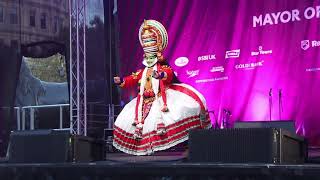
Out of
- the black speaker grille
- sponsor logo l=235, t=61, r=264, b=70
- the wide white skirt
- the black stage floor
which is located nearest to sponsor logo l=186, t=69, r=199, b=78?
sponsor logo l=235, t=61, r=264, b=70

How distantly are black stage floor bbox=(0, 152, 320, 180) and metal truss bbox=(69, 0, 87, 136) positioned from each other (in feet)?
11.5

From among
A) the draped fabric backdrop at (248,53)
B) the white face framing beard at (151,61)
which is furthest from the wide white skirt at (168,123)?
the draped fabric backdrop at (248,53)

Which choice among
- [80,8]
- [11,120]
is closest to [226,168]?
[80,8]

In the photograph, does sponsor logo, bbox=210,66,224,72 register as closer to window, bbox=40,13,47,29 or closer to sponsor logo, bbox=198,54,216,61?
sponsor logo, bbox=198,54,216,61

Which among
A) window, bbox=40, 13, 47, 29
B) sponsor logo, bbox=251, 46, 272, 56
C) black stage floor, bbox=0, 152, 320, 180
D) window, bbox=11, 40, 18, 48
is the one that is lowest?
black stage floor, bbox=0, 152, 320, 180

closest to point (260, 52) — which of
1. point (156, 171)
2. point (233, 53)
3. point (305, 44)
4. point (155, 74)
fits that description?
point (233, 53)

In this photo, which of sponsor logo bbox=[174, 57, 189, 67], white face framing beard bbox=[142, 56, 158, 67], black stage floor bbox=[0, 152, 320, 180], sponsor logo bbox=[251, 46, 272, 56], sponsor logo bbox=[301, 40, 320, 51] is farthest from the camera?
sponsor logo bbox=[174, 57, 189, 67]

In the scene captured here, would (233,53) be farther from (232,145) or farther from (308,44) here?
(232,145)

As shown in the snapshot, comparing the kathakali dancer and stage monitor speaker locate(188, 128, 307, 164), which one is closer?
stage monitor speaker locate(188, 128, 307, 164)

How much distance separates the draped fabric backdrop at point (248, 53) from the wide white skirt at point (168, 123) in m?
1.03

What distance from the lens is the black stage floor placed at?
8.64ft

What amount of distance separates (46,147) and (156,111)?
2419 millimetres

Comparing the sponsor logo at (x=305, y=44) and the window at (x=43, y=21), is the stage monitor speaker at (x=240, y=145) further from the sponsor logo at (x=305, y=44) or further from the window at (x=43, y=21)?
the window at (x=43, y=21)

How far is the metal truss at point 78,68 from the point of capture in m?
7.02
